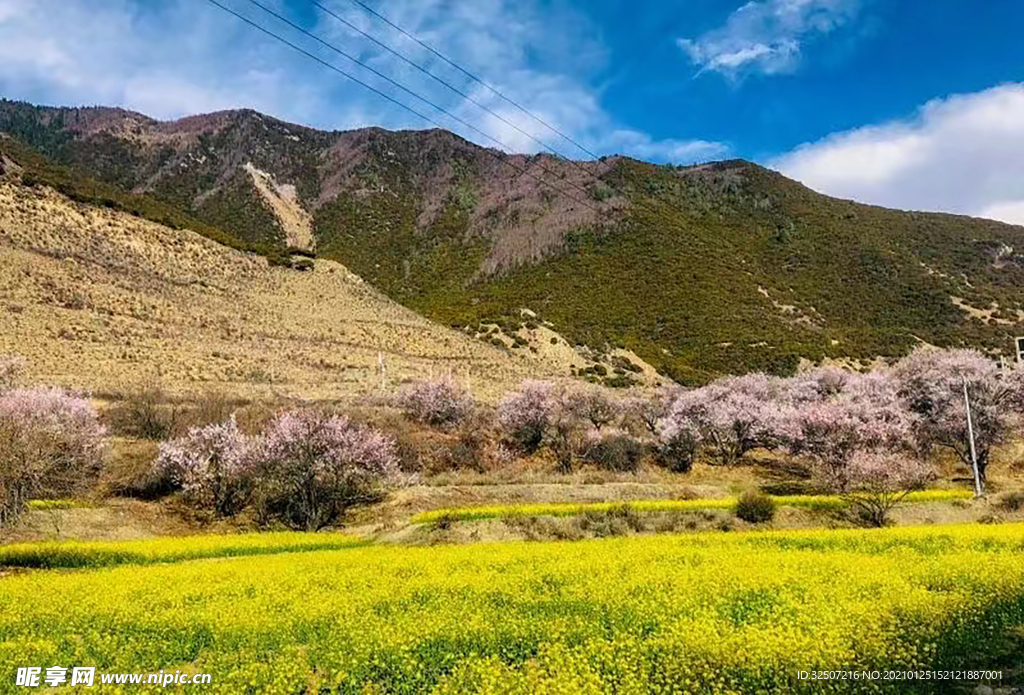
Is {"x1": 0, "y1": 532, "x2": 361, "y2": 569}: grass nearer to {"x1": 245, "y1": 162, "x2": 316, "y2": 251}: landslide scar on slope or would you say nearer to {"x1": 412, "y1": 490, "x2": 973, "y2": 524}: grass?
{"x1": 412, "y1": 490, "x2": 973, "y2": 524}: grass

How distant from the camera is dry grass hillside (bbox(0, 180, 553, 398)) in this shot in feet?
179

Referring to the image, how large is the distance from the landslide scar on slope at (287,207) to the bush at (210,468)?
95.5 m

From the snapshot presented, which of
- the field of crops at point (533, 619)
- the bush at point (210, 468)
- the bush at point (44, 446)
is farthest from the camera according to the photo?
the bush at point (210, 468)

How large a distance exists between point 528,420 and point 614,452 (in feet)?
20.5

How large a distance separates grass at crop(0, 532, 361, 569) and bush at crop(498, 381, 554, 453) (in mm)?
23623

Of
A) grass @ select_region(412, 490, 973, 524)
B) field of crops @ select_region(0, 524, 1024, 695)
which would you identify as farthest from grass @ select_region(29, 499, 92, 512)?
grass @ select_region(412, 490, 973, 524)

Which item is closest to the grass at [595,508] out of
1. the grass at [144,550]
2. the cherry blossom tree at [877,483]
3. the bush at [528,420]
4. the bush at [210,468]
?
the cherry blossom tree at [877,483]

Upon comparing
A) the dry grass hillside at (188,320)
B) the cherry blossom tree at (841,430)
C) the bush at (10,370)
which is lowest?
the cherry blossom tree at (841,430)

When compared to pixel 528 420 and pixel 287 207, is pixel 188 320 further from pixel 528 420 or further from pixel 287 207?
pixel 287 207

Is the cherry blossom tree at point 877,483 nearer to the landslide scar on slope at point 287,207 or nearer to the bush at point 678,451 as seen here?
the bush at point 678,451

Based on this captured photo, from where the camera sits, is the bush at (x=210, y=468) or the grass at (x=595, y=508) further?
the bush at (x=210, y=468)

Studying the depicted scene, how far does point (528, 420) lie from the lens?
5012cm

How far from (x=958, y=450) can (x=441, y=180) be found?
125692 mm

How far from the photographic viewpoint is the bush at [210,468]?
3541 cm
